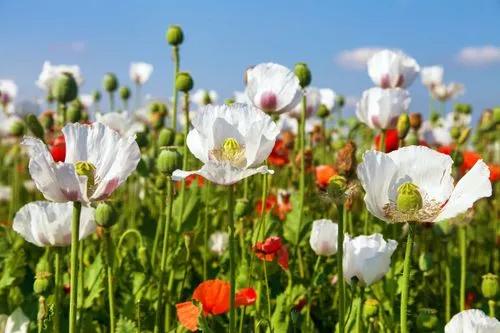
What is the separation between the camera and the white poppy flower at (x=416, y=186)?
37.0 inches

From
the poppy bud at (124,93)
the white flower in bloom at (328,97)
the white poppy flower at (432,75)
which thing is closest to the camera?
the white flower in bloom at (328,97)

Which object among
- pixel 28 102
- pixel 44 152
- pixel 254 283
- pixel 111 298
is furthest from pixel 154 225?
pixel 28 102

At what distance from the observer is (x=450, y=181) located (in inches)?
39.0

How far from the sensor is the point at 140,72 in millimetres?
3906

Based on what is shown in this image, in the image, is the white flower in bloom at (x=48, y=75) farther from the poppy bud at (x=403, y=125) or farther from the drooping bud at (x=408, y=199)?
the drooping bud at (x=408, y=199)

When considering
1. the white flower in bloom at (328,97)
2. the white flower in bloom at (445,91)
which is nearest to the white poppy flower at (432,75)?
the white flower in bloom at (445,91)

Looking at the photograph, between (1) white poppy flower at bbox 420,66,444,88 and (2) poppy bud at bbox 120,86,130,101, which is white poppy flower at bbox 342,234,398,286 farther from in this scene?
(1) white poppy flower at bbox 420,66,444,88

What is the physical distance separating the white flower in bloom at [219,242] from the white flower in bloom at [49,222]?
2.30 feet

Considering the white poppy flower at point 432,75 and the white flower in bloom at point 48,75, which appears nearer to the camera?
the white flower in bloom at point 48,75

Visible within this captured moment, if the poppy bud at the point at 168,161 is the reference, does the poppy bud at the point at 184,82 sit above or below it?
above

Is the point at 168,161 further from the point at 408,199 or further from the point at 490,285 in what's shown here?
the point at 490,285

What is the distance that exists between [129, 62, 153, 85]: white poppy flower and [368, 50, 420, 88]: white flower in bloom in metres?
2.04

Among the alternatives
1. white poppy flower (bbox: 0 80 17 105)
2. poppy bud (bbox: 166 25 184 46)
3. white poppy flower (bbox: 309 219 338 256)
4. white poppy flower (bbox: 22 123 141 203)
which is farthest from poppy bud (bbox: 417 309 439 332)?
white poppy flower (bbox: 0 80 17 105)

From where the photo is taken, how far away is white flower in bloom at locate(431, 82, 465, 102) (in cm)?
428
